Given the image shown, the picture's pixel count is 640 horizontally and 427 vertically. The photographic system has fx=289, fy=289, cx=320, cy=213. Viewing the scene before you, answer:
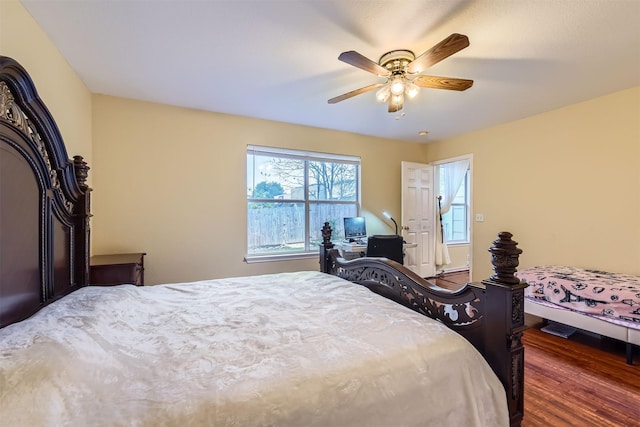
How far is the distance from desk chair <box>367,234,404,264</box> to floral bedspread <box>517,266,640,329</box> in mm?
1377

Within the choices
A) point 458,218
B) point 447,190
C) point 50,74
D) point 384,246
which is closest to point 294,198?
point 384,246

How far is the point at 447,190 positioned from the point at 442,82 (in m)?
4.10

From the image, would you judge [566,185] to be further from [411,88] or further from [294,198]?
[294,198]

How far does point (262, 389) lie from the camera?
90 centimetres

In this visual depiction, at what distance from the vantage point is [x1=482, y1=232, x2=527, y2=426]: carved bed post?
1.21 m

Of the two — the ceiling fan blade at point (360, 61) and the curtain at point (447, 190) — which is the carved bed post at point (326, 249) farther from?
the curtain at point (447, 190)

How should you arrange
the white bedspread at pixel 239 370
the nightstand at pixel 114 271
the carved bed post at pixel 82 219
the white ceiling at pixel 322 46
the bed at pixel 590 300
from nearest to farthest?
the white bedspread at pixel 239 370, the white ceiling at pixel 322 46, the carved bed post at pixel 82 219, the bed at pixel 590 300, the nightstand at pixel 114 271

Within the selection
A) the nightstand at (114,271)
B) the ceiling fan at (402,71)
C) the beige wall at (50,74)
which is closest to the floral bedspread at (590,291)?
the ceiling fan at (402,71)

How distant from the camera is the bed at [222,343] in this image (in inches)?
33.1

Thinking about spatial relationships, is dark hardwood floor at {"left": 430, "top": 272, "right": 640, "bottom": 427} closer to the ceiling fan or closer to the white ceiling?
the ceiling fan

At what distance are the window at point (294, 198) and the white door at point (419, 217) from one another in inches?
37.1

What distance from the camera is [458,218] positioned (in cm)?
665

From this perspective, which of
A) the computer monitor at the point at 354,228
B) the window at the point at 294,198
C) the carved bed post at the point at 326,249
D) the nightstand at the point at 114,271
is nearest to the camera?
the nightstand at the point at 114,271

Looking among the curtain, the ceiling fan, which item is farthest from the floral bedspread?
the curtain
